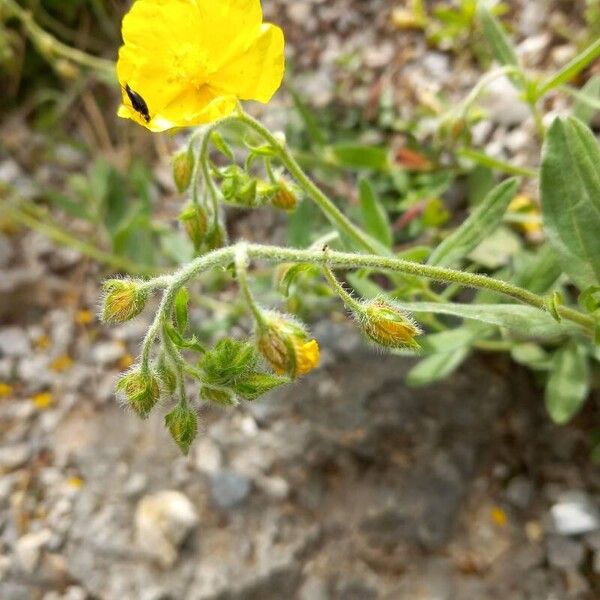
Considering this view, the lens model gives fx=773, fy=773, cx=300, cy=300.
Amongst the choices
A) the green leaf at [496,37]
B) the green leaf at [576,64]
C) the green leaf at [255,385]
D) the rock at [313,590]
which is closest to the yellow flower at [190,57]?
the green leaf at [255,385]

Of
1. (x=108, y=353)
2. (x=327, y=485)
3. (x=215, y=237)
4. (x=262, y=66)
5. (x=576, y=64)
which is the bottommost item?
(x=108, y=353)

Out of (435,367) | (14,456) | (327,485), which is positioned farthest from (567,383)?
(14,456)

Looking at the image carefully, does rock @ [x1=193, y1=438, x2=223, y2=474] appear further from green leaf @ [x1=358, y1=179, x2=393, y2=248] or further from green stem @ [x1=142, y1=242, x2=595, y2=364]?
green stem @ [x1=142, y1=242, x2=595, y2=364]

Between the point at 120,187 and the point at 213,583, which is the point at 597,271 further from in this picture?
the point at 120,187

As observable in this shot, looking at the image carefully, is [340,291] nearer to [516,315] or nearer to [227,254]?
[227,254]

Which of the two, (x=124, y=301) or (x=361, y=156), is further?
(x=361, y=156)

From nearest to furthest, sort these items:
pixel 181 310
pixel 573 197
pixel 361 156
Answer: pixel 181 310 → pixel 573 197 → pixel 361 156

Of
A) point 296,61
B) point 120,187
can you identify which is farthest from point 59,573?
point 296,61

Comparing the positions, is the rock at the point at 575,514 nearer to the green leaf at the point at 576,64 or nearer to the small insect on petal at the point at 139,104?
the green leaf at the point at 576,64
